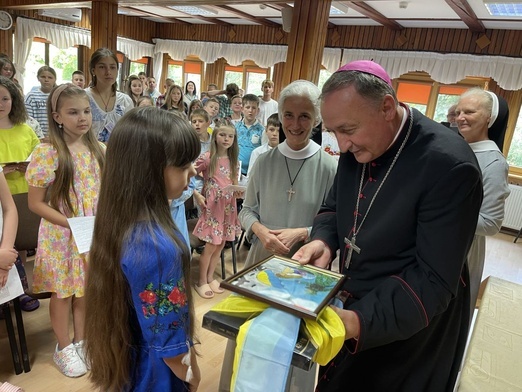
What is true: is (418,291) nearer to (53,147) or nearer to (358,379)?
(358,379)

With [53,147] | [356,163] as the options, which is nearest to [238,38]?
[53,147]

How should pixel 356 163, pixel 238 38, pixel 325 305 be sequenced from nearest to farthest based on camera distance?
pixel 325 305, pixel 356 163, pixel 238 38

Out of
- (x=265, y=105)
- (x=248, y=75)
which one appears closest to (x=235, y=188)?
(x=265, y=105)

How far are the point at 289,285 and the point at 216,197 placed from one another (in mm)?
2260

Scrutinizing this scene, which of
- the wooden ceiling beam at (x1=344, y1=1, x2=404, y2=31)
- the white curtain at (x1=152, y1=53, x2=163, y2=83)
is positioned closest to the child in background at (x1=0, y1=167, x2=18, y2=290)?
the wooden ceiling beam at (x1=344, y1=1, x2=404, y2=31)

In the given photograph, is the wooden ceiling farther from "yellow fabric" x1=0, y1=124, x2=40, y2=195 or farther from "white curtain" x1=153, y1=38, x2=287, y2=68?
"yellow fabric" x1=0, y1=124, x2=40, y2=195

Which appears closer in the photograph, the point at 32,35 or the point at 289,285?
the point at 289,285

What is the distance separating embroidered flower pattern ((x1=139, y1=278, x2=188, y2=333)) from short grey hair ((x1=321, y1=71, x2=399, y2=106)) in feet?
2.28

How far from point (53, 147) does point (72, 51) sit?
29.8ft

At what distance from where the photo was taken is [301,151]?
1668mm

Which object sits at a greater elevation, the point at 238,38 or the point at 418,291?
the point at 238,38

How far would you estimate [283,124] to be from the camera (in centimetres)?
163

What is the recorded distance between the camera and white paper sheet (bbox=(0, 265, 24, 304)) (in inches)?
67.9

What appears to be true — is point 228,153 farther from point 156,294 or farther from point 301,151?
point 156,294
